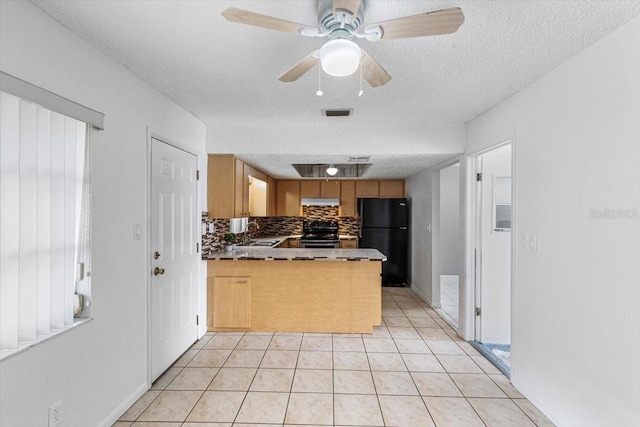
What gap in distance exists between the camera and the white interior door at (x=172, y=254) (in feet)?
8.30

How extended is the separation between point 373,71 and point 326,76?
2.32ft

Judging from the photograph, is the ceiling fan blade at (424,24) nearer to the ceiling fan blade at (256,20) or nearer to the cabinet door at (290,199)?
the ceiling fan blade at (256,20)

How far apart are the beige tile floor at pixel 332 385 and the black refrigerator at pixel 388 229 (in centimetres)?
213

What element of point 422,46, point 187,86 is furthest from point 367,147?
point 187,86

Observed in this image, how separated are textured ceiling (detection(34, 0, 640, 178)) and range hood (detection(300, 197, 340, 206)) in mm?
2419

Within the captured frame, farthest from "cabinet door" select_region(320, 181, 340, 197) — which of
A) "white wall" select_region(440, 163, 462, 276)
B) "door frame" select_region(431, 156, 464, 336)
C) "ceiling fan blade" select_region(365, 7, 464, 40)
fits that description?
"ceiling fan blade" select_region(365, 7, 464, 40)

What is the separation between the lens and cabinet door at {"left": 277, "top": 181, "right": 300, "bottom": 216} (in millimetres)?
6113

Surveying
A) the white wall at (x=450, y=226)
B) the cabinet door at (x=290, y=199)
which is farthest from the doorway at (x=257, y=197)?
the white wall at (x=450, y=226)

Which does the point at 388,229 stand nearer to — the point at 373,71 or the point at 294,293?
the point at 294,293

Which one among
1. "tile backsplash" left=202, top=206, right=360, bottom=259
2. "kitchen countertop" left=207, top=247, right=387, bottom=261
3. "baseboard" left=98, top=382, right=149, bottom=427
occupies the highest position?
"tile backsplash" left=202, top=206, right=360, bottom=259

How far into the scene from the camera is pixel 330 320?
3.54 meters

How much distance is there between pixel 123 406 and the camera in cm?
212

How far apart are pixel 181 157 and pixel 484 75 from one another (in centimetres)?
264

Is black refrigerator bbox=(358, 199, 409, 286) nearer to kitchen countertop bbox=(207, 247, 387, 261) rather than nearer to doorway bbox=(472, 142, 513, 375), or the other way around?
kitchen countertop bbox=(207, 247, 387, 261)
